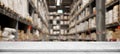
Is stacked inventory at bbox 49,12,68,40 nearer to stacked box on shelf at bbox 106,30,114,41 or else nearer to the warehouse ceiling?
the warehouse ceiling

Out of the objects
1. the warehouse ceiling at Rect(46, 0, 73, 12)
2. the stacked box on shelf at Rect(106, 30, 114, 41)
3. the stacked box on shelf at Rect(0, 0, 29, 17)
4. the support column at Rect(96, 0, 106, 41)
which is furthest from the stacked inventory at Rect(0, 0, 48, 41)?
the warehouse ceiling at Rect(46, 0, 73, 12)

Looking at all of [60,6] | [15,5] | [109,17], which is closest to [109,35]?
[109,17]

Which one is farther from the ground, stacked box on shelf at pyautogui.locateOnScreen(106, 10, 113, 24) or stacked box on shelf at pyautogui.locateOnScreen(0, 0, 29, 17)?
stacked box on shelf at pyautogui.locateOnScreen(0, 0, 29, 17)

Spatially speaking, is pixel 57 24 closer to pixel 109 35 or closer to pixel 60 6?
pixel 60 6

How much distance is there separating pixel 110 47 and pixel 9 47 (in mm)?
424

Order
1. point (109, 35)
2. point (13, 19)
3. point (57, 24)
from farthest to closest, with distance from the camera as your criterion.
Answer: point (57, 24)
point (109, 35)
point (13, 19)

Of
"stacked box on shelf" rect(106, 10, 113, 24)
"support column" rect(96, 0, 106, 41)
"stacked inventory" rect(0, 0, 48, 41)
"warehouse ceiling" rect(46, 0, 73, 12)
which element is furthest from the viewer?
"warehouse ceiling" rect(46, 0, 73, 12)

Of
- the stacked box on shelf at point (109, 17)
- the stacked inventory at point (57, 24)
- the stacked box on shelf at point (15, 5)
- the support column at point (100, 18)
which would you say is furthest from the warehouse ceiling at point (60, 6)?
the stacked box on shelf at point (15, 5)

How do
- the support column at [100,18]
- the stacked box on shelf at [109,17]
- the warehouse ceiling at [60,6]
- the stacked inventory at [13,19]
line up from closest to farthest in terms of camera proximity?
the stacked inventory at [13,19]
the support column at [100,18]
the stacked box on shelf at [109,17]
the warehouse ceiling at [60,6]

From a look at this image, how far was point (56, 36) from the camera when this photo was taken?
12852 millimetres

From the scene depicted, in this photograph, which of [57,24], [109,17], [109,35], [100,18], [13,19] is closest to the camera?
[13,19]

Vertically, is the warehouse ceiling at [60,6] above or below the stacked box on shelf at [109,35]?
above

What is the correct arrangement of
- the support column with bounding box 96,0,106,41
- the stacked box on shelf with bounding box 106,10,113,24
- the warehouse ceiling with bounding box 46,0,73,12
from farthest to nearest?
the warehouse ceiling with bounding box 46,0,73,12 < the stacked box on shelf with bounding box 106,10,113,24 < the support column with bounding box 96,0,106,41

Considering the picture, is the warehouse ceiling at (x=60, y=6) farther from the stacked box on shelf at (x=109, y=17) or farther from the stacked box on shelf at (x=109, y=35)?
the stacked box on shelf at (x=109, y=35)
